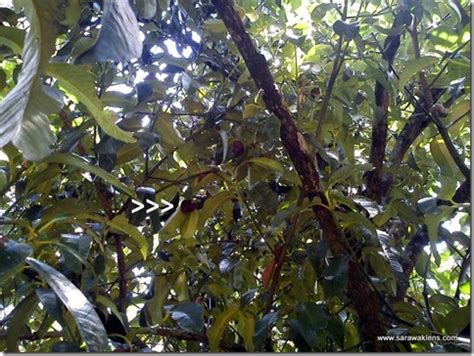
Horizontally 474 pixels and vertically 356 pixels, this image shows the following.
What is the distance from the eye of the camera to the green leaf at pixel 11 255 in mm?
427

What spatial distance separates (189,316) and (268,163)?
22 cm

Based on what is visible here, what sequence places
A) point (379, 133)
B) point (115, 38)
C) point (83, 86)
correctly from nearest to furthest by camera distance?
1. point (115, 38)
2. point (83, 86)
3. point (379, 133)

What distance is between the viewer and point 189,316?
630mm

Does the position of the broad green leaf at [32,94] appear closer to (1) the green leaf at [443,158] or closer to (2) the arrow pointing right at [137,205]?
(2) the arrow pointing right at [137,205]

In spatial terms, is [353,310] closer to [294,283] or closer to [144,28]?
[294,283]

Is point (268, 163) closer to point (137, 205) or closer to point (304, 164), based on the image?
point (304, 164)

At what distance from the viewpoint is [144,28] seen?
0.78 meters

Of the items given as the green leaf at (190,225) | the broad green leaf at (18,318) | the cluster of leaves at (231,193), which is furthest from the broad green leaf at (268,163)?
the broad green leaf at (18,318)

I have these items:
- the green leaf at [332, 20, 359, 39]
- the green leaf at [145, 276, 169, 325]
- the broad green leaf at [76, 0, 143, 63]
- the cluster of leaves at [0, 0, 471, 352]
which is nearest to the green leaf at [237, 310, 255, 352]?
the cluster of leaves at [0, 0, 471, 352]

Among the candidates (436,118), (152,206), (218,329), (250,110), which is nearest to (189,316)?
(218,329)

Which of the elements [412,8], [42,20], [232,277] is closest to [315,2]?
[412,8]

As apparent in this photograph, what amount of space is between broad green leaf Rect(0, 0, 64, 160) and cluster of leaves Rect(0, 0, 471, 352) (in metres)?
0.22

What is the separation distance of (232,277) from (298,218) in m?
0.17

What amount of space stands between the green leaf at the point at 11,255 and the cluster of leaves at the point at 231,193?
0.10 metres
